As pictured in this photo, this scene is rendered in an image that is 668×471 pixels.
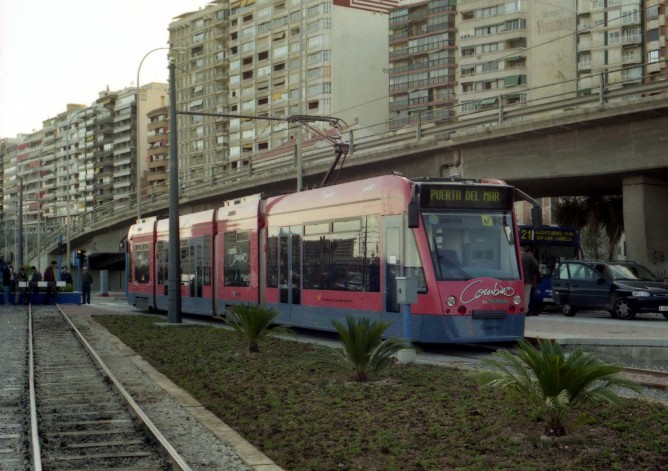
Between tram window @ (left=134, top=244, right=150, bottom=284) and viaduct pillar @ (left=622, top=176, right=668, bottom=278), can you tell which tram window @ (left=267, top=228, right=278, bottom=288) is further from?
viaduct pillar @ (left=622, top=176, right=668, bottom=278)

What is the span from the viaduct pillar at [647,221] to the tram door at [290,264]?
43.1ft

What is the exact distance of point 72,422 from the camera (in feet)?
34.4

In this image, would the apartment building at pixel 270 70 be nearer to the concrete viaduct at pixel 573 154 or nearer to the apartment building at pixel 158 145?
the apartment building at pixel 158 145

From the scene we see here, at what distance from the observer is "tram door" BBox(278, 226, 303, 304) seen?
21.6 metres

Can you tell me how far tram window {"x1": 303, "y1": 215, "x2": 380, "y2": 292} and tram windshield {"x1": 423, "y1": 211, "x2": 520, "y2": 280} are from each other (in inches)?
56.4

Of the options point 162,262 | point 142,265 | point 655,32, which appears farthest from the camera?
point 655,32

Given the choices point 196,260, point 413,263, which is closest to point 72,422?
point 413,263

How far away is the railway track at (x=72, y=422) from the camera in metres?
8.42

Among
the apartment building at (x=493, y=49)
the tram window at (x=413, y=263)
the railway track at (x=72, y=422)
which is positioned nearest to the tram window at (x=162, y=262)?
the railway track at (x=72, y=422)

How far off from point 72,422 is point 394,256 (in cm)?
801

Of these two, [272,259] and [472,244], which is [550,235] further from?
[472,244]

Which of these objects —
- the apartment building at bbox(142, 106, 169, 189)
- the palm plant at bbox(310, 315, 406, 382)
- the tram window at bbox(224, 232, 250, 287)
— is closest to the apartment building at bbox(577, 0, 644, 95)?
the apartment building at bbox(142, 106, 169, 189)

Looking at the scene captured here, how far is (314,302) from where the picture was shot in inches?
813

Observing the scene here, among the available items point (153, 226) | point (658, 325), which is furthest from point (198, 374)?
point (153, 226)
